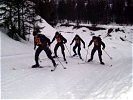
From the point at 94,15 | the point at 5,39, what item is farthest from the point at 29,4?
the point at 94,15

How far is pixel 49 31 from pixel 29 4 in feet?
39.0

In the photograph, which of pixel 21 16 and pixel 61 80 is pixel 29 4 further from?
pixel 61 80

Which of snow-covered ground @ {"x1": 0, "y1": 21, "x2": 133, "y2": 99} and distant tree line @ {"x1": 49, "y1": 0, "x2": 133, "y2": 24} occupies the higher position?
distant tree line @ {"x1": 49, "y1": 0, "x2": 133, "y2": 24}

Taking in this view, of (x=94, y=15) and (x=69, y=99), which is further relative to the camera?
(x=94, y=15)

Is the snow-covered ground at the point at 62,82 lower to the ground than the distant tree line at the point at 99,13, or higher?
lower

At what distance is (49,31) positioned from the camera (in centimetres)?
3753

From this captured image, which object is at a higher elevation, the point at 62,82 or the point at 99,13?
the point at 99,13

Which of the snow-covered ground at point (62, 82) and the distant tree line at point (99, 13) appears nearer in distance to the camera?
the snow-covered ground at point (62, 82)

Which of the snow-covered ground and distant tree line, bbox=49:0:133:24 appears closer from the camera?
the snow-covered ground

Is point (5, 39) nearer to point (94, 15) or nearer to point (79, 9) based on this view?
point (94, 15)

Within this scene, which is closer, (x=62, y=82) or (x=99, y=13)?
(x=62, y=82)

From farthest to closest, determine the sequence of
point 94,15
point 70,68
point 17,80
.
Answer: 1. point 94,15
2. point 70,68
3. point 17,80

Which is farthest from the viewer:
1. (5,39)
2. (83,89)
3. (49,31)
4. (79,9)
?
(79,9)

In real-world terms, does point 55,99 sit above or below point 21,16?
below
